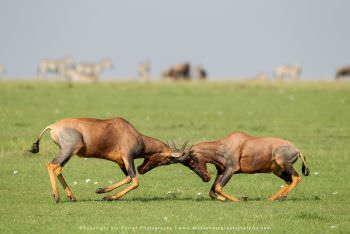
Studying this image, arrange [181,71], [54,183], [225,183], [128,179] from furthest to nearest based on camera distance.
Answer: [181,71]
[225,183]
[128,179]
[54,183]

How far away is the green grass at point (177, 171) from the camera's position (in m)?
14.9

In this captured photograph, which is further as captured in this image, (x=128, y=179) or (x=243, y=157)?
(x=243, y=157)

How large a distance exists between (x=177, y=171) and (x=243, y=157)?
4.09 meters

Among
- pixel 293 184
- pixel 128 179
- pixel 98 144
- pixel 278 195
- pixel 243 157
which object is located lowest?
pixel 278 195

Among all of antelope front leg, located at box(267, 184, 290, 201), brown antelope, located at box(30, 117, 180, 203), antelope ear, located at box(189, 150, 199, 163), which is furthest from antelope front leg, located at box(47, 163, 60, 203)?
antelope front leg, located at box(267, 184, 290, 201)

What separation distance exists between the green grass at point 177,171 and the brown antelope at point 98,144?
0.44 meters

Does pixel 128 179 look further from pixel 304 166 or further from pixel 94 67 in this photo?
pixel 94 67

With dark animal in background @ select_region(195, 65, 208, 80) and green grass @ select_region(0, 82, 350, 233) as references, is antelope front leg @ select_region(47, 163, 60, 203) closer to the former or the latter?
green grass @ select_region(0, 82, 350, 233)

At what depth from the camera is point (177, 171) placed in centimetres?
2141

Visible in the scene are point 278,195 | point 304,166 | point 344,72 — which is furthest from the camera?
point 344,72

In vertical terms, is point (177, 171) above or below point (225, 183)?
below

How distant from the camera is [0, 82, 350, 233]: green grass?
14.9 meters

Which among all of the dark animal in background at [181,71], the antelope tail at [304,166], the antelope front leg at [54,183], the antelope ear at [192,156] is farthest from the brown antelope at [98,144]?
the dark animal in background at [181,71]

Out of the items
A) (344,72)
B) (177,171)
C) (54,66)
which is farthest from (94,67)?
(177,171)
